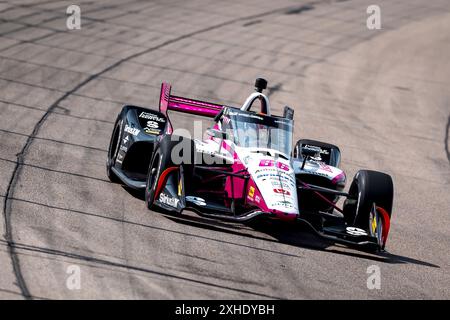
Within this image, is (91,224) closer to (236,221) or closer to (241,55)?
(236,221)

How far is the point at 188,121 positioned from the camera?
19.6m

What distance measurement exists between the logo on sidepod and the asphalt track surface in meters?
0.22

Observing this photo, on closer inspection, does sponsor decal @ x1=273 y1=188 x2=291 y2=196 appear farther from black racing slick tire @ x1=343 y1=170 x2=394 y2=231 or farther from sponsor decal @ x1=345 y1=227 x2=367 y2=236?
black racing slick tire @ x1=343 y1=170 x2=394 y2=231

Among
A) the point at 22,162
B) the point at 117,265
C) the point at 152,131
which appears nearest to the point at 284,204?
the point at 117,265

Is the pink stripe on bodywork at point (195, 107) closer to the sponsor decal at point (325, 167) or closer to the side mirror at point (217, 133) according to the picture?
the side mirror at point (217, 133)

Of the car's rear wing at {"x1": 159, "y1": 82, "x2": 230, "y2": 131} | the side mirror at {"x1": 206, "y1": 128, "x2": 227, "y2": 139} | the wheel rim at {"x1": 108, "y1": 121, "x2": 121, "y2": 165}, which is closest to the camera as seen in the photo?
the side mirror at {"x1": 206, "y1": 128, "x2": 227, "y2": 139}

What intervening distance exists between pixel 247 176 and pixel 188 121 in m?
7.59

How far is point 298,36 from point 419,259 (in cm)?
1910

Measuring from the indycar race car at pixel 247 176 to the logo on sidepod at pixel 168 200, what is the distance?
0.01 m

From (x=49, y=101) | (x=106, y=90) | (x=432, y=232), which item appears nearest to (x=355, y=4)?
(x=106, y=90)

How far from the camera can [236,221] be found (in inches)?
450

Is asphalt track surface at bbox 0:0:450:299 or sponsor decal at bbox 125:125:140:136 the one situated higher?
sponsor decal at bbox 125:125:140:136

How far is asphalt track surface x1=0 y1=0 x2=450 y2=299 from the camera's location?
10.0 metres

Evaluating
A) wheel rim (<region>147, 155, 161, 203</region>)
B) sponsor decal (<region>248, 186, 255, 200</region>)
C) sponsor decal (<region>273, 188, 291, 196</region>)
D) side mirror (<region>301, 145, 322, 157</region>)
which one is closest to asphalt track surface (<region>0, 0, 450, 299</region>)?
wheel rim (<region>147, 155, 161, 203</region>)
